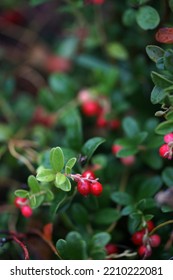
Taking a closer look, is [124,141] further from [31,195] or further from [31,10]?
[31,10]

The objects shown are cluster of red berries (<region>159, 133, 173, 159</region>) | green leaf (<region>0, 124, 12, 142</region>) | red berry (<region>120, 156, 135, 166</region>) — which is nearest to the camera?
cluster of red berries (<region>159, 133, 173, 159</region>)

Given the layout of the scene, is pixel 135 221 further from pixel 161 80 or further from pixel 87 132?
pixel 87 132

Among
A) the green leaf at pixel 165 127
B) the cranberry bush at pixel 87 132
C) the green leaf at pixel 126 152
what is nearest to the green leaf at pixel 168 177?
the cranberry bush at pixel 87 132

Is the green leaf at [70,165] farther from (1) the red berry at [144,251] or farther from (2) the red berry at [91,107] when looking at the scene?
(2) the red berry at [91,107]

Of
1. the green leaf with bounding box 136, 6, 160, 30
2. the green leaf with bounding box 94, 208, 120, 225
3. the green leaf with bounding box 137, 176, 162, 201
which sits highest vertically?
the green leaf with bounding box 136, 6, 160, 30

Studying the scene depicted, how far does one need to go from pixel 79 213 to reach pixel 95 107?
0.50 m

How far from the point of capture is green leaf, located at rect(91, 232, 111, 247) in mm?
1208

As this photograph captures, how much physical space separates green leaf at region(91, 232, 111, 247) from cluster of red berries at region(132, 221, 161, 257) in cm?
7

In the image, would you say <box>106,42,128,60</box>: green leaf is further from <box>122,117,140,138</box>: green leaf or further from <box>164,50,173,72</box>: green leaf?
<box>164,50,173,72</box>: green leaf

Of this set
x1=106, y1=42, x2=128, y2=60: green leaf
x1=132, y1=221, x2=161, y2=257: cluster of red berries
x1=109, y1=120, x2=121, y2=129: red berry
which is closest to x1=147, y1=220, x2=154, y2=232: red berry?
x1=132, y1=221, x2=161, y2=257: cluster of red berries

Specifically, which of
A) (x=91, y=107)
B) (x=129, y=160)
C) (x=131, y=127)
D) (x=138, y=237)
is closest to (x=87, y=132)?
(x=91, y=107)

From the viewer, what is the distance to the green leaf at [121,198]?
126 cm
